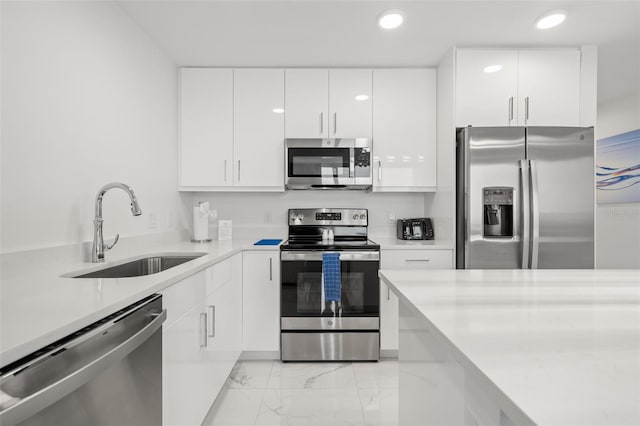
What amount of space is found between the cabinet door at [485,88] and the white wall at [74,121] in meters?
2.27

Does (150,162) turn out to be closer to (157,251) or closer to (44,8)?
(157,251)

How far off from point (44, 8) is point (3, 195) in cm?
85

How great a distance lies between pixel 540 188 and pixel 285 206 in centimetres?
206

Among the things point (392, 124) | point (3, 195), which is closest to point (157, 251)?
point (3, 195)

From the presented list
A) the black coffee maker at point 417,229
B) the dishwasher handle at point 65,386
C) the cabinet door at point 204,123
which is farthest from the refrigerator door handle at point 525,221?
the dishwasher handle at point 65,386

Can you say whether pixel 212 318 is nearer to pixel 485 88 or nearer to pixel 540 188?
pixel 540 188

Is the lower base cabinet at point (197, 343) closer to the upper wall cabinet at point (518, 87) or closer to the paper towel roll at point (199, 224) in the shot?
the paper towel roll at point (199, 224)

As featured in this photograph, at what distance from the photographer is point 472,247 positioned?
2.42 m

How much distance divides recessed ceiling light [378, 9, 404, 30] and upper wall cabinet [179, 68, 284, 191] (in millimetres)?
1003

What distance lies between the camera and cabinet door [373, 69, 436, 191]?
283 centimetres

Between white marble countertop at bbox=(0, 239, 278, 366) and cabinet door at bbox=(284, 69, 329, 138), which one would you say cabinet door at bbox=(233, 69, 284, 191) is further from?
white marble countertop at bbox=(0, 239, 278, 366)

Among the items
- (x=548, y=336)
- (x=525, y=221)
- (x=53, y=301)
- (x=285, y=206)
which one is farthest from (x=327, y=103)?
(x=548, y=336)

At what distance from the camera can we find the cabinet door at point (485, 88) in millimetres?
2527

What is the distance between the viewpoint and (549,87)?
8.35 ft
